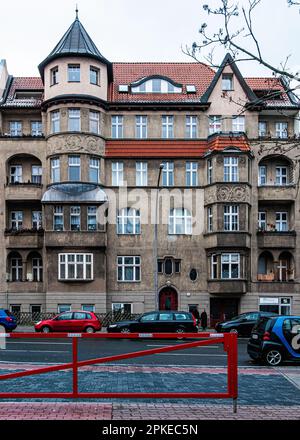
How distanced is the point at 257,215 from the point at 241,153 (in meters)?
4.25

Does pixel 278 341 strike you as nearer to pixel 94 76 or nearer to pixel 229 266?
pixel 229 266

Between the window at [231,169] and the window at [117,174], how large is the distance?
6.77m

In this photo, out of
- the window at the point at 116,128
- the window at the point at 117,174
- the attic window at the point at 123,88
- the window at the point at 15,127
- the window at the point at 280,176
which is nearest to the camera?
the window at the point at 117,174

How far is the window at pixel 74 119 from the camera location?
120 feet

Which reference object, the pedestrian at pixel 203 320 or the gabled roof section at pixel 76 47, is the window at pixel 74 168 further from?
the pedestrian at pixel 203 320

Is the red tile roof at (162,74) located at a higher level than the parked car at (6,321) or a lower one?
higher

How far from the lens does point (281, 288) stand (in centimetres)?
3703

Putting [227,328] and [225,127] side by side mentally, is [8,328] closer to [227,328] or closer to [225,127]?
[227,328]

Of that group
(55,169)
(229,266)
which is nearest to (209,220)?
(229,266)

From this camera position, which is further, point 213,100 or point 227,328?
point 213,100

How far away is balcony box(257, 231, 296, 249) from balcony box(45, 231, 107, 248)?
33.8 ft

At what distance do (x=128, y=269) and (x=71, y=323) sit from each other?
8.74 metres

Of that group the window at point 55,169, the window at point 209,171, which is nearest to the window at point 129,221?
the window at point 55,169
